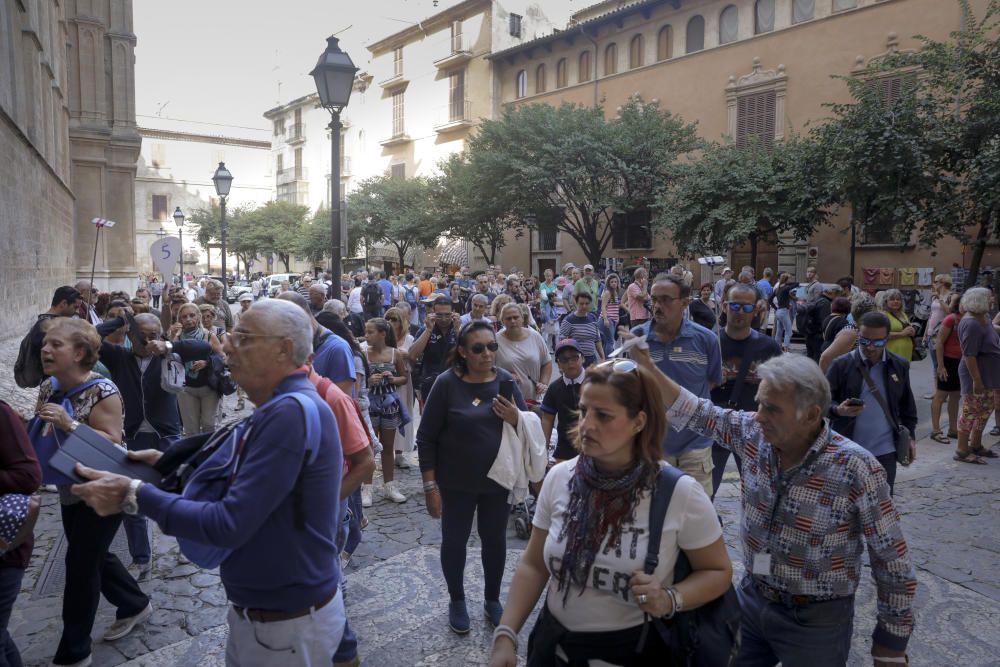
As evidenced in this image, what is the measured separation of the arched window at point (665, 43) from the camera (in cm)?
2969

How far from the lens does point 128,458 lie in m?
2.35

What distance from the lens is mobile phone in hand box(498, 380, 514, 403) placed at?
4.33 m

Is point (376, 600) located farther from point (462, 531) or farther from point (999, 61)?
point (999, 61)

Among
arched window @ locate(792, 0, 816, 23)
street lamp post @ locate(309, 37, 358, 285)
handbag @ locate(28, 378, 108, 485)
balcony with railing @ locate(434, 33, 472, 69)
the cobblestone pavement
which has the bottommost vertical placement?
the cobblestone pavement

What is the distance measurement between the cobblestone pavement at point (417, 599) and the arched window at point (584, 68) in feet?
97.6

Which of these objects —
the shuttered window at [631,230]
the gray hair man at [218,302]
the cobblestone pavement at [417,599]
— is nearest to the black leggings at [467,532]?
the cobblestone pavement at [417,599]

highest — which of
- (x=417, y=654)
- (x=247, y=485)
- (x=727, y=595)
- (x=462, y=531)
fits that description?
(x=247, y=485)

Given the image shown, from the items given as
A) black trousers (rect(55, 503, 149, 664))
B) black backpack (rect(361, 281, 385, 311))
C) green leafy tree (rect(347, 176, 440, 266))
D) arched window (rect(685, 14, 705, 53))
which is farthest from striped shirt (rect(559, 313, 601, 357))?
green leafy tree (rect(347, 176, 440, 266))

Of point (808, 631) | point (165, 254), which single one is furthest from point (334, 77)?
point (808, 631)

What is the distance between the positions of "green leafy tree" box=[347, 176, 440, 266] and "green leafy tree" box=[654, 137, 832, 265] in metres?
17.4

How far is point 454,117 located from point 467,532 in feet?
132

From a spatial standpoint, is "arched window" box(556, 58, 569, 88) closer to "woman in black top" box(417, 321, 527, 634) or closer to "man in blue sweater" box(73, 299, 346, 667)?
"woman in black top" box(417, 321, 527, 634)

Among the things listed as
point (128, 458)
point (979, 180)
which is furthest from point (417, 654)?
point (979, 180)

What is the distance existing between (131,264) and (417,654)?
2311 centimetres
